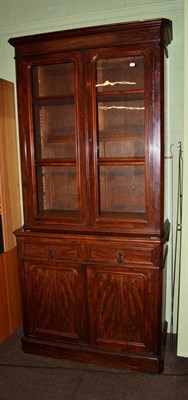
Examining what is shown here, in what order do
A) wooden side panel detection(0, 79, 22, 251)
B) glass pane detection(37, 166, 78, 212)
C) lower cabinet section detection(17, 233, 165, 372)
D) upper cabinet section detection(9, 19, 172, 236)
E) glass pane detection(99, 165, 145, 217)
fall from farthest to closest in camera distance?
wooden side panel detection(0, 79, 22, 251), glass pane detection(37, 166, 78, 212), glass pane detection(99, 165, 145, 217), lower cabinet section detection(17, 233, 165, 372), upper cabinet section detection(9, 19, 172, 236)

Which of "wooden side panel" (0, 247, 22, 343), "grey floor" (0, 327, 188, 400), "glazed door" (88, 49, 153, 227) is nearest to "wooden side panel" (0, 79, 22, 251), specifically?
"wooden side panel" (0, 247, 22, 343)

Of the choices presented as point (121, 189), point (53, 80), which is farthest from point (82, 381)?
point (53, 80)

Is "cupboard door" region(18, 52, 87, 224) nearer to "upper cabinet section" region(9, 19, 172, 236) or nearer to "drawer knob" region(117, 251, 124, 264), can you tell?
"upper cabinet section" region(9, 19, 172, 236)

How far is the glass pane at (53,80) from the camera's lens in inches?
85.0

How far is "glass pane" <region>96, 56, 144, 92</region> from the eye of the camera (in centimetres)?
205

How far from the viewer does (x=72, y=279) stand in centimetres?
224

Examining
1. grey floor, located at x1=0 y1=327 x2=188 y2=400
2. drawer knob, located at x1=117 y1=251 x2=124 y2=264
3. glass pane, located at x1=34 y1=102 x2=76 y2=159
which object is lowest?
grey floor, located at x1=0 y1=327 x2=188 y2=400

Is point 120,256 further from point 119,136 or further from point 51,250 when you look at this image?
point 119,136

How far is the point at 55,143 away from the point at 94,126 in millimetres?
399

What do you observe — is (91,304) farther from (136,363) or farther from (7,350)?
(7,350)

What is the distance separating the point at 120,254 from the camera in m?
2.09

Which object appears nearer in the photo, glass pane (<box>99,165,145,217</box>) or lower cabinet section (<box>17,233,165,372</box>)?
lower cabinet section (<box>17,233,165,372</box>)

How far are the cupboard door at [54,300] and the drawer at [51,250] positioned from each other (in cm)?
5

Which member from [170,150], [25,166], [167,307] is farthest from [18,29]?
[167,307]
